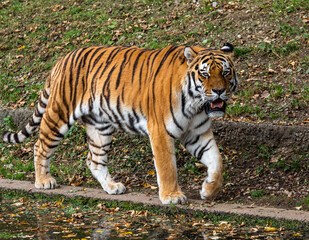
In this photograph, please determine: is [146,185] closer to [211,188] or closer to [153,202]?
Answer: [153,202]

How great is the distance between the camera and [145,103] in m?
6.20

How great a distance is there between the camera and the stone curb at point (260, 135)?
263 inches

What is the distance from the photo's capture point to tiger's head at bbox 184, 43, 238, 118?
5.55 m

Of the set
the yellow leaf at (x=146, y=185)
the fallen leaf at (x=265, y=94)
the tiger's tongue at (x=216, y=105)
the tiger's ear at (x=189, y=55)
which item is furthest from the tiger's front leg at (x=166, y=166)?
the fallen leaf at (x=265, y=94)

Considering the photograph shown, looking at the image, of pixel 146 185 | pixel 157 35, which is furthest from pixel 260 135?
pixel 157 35

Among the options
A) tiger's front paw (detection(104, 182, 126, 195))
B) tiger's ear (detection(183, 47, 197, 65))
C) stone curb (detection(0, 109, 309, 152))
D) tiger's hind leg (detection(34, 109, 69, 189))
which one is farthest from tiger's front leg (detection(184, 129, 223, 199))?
tiger's hind leg (detection(34, 109, 69, 189))

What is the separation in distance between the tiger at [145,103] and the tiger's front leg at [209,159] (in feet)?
0.04

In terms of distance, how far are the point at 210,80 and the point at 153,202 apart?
1474 mm

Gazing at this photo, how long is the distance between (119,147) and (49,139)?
152 centimetres

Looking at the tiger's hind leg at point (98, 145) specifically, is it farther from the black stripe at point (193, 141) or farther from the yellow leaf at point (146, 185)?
the black stripe at point (193, 141)

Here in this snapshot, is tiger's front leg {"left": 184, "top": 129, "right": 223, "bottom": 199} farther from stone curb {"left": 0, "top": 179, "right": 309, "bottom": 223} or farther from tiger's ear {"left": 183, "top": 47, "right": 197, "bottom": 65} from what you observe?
tiger's ear {"left": 183, "top": 47, "right": 197, "bottom": 65}

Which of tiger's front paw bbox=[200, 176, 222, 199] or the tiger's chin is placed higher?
the tiger's chin

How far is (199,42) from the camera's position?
396 inches

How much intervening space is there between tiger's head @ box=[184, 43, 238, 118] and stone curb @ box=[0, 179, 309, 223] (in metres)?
0.97
